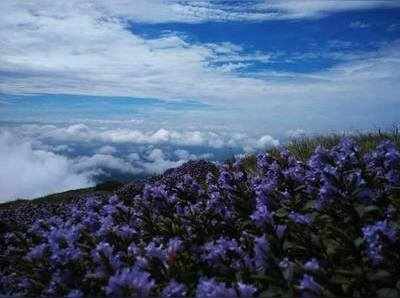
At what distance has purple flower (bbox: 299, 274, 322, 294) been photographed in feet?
14.1

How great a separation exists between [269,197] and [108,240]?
2.03m

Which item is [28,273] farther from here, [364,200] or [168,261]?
[364,200]

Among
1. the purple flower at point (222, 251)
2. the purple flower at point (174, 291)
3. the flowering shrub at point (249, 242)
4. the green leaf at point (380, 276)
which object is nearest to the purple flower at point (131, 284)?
the flowering shrub at point (249, 242)

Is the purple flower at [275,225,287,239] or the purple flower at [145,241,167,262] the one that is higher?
the purple flower at [275,225,287,239]

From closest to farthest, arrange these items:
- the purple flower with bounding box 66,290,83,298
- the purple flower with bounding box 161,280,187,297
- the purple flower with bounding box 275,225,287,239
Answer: the purple flower with bounding box 161,280,187,297 < the purple flower with bounding box 66,290,83,298 < the purple flower with bounding box 275,225,287,239

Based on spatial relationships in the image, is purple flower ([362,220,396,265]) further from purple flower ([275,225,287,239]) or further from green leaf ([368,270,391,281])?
purple flower ([275,225,287,239])

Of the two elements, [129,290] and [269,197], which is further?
[269,197]

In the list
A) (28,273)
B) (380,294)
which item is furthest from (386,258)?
(28,273)

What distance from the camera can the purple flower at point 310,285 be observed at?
4.30 metres

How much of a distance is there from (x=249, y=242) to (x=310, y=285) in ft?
4.88

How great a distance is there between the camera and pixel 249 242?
5754mm

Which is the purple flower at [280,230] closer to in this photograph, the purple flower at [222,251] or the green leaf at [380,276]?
the purple flower at [222,251]

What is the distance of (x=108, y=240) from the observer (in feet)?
22.1

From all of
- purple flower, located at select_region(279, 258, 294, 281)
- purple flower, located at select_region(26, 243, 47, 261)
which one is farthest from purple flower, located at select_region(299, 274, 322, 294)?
purple flower, located at select_region(26, 243, 47, 261)
